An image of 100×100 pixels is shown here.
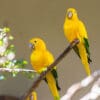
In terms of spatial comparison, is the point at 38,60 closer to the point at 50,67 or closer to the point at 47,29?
the point at 50,67

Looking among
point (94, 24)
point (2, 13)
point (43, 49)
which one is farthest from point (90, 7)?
point (43, 49)

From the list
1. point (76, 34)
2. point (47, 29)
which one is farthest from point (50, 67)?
point (47, 29)

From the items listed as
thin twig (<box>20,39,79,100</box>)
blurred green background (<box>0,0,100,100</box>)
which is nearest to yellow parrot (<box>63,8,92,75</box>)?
thin twig (<box>20,39,79,100</box>)

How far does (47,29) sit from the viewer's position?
207cm

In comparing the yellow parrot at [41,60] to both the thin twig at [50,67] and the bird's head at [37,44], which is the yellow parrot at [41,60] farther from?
the thin twig at [50,67]

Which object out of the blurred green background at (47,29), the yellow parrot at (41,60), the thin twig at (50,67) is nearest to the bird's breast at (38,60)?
the yellow parrot at (41,60)

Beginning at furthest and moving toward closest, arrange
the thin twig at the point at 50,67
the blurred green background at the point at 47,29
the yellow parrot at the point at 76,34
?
the blurred green background at the point at 47,29, the yellow parrot at the point at 76,34, the thin twig at the point at 50,67

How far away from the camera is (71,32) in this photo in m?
1.12

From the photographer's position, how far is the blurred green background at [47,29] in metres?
1.99

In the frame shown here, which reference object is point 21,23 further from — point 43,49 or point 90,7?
point 43,49

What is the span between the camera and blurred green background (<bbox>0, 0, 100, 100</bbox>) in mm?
1994

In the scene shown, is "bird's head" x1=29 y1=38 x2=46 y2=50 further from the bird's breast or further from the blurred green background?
the blurred green background

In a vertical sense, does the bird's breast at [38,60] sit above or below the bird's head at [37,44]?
below

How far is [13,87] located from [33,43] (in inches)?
36.8
